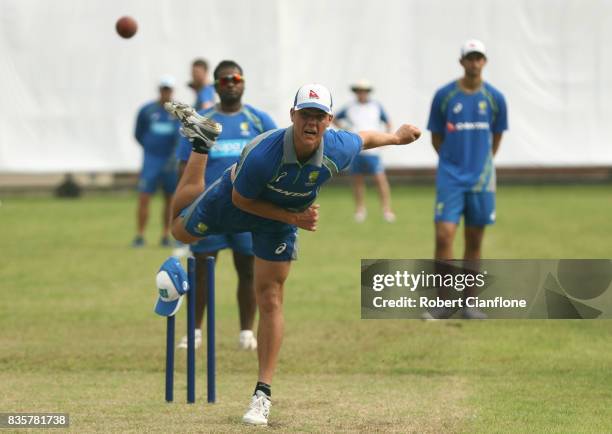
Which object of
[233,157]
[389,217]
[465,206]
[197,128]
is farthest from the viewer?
[389,217]

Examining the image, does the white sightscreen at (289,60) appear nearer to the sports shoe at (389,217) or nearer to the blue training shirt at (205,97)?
the sports shoe at (389,217)

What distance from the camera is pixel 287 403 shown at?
30.2 ft

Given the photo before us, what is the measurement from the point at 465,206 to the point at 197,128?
434cm

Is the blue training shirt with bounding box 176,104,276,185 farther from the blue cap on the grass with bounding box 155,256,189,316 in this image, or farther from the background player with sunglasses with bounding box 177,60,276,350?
the blue cap on the grass with bounding box 155,256,189,316

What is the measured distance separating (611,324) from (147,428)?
19.5ft

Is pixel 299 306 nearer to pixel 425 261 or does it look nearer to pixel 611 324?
pixel 611 324

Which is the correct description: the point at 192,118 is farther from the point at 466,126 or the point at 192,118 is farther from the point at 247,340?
the point at 466,126

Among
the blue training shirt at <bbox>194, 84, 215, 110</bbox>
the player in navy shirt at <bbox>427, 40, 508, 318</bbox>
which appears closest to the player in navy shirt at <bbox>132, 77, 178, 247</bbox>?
the blue training shirt at <bbox>194, 84, 215, 110</bbox>

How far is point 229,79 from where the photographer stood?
11273 millimetres

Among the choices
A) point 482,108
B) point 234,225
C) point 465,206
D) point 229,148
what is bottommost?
point 465,206

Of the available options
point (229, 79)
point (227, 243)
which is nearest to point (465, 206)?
point (227, 243)

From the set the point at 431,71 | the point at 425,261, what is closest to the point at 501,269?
the point at 425,261

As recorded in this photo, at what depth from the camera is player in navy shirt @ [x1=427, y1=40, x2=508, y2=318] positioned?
508 inches

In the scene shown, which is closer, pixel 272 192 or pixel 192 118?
pixel 272 192
